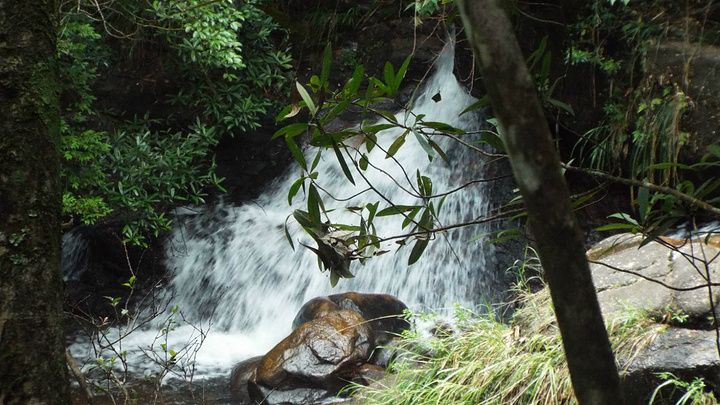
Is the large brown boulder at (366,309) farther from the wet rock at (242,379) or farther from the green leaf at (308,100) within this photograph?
the green leaf at (308,100)

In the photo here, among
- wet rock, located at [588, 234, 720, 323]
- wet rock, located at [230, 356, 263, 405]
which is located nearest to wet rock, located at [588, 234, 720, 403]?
wet rock, located at [588, 234, 720, 323]

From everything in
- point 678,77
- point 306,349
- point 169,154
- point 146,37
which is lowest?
point 306,349

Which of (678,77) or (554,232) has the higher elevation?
(678,77)

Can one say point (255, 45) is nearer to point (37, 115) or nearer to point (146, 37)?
point (146, 37)

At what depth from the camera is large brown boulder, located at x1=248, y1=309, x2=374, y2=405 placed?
15.0 feet

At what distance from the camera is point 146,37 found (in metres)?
6.48

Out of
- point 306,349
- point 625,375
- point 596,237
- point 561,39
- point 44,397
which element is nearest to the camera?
point 44,397

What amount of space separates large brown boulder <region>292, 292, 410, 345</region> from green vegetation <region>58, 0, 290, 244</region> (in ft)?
6.05

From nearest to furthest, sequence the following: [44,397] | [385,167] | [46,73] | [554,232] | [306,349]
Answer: [554,232]
[44,397]
[46,73]
[306,349]
[385,167]

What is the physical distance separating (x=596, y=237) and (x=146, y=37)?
17.7ft

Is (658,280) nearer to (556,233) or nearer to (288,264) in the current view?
(556,233)

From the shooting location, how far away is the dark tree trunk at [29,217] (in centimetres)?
108

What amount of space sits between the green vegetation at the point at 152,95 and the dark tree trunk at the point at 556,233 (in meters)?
4.85

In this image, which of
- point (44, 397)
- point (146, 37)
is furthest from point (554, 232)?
point (146, 37)
